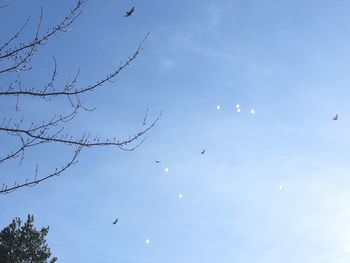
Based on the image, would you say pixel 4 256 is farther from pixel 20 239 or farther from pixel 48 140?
pixel 48 140

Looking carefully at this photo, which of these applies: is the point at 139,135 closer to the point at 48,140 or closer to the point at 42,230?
the point at 48,140

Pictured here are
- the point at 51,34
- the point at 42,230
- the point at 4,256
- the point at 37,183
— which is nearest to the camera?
the point at 37,183

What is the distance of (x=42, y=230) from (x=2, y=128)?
20.9 m

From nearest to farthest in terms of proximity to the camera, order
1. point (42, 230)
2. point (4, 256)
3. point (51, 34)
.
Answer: point (51, 34)
point (4, 256)
point (42, 230)

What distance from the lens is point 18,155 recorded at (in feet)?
14.6

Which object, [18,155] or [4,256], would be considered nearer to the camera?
[18,155]

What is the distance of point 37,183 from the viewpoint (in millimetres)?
4320

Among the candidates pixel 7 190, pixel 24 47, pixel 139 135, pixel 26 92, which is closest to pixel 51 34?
pixel 24 47

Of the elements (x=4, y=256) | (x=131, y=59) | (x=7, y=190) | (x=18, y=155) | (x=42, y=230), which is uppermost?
(x=42, y=230)

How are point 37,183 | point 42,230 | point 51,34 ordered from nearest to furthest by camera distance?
point 37,183, point 51,34, point 42,230

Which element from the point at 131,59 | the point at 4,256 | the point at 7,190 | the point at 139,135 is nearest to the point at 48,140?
the point at 7,190

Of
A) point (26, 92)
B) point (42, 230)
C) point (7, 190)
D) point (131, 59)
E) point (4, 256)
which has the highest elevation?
point (42, 230)

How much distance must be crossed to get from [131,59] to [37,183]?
1789 mm

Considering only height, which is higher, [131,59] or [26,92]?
[131,59]
